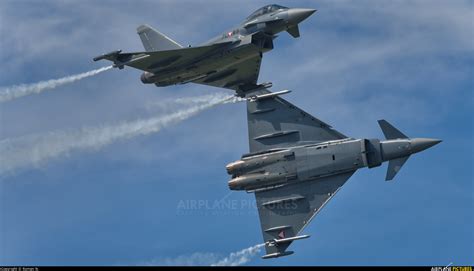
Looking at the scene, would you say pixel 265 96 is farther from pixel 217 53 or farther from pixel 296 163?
pixel 296 163

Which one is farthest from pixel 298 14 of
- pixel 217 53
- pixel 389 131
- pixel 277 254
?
pixel 277 254

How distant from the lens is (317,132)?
6944cm

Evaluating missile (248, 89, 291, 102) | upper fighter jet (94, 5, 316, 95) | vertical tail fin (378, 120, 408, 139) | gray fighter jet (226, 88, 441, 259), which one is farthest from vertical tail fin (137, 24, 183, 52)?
vertical tail fin (378, 120, 408, 139)

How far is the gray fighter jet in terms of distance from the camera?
6719cm

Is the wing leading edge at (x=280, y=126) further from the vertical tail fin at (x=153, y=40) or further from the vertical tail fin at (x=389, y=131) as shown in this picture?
the vertical tail fin at (x=153, y=40)

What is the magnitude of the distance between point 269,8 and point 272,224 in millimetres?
12923

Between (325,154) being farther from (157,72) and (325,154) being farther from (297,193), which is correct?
(157,72)

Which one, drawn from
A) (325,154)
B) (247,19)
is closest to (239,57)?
(247,19)

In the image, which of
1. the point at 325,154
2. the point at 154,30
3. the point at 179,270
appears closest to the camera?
the point at 179,270

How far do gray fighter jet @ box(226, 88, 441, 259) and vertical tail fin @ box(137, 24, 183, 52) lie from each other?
7.47 meters

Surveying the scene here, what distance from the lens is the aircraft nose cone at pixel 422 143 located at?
66750mm

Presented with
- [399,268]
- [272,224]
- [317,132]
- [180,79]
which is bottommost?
[399,268]

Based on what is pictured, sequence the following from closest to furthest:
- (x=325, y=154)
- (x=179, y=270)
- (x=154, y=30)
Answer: (x=179, y=270)
(x=325, y=154)
(x=154, y=30)

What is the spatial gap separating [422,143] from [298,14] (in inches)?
411
